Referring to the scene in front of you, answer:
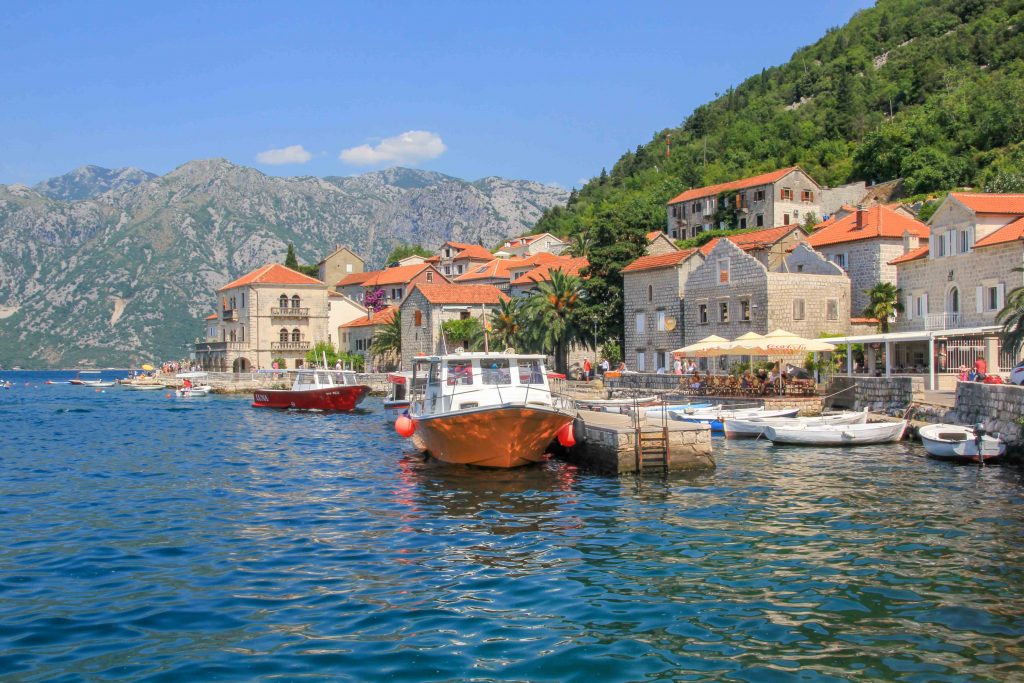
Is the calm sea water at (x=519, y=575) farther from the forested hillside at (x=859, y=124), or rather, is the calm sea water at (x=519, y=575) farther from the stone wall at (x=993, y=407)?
the forested hillside at (x=859, y=124)

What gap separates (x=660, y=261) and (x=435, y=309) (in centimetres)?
2399

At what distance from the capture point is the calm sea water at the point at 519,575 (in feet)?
29.9

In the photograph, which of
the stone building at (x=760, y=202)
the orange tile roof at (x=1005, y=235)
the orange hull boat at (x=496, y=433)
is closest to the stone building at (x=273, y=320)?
the stone building at (x=760, y=202)

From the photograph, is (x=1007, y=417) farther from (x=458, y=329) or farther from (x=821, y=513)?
(x=458, y=329)

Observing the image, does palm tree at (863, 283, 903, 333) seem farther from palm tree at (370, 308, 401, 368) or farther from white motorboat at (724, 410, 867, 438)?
palm tree at (370, 308, 401, 368)

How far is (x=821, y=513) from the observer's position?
1688cm

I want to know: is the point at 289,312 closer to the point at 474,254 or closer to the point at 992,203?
the point at 474,254

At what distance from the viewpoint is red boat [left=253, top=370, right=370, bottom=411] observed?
50.4 m

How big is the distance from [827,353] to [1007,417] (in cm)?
1924

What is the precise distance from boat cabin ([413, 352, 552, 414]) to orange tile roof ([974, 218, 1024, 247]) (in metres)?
22.9

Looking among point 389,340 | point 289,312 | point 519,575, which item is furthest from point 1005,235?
point 289,312

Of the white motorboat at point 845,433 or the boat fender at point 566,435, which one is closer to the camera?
the boat fender at point 566,435

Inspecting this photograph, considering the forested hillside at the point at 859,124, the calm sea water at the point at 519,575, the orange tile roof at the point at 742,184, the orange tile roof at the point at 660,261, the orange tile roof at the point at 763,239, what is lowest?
the calm sea water at the point at 519,575

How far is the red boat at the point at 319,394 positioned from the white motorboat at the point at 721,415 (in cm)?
2389
